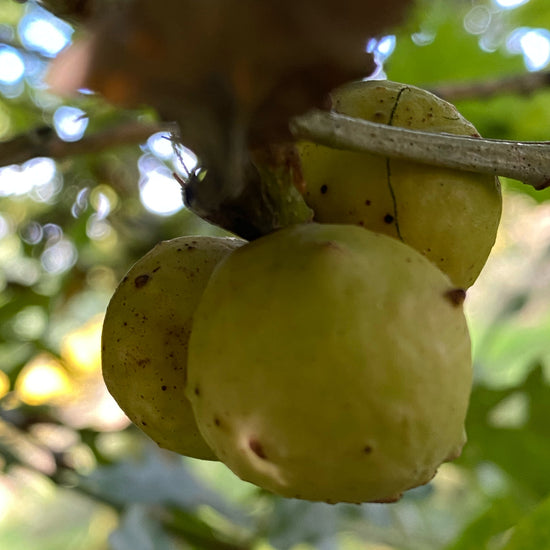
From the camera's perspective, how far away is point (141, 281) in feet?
2.35

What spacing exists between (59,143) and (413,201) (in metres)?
0.72

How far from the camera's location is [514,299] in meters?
2.60

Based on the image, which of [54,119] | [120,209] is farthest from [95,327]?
[54,119]

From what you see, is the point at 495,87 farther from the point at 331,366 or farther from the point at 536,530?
the point at 331,366

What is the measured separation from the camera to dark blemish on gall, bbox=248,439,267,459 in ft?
1.76

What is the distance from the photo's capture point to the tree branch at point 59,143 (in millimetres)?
888

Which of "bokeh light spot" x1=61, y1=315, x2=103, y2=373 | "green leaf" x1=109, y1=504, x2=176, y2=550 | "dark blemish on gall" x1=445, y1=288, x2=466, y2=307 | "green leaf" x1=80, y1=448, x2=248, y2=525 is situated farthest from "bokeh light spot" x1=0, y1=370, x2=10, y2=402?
"dark blemish on gall" x1=445, y1=288, x2=466, y2=307

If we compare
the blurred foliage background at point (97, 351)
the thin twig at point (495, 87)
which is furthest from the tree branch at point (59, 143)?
the thin twig at point (495, 87)

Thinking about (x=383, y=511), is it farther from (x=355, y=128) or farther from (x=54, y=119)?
(x=54, y=119)

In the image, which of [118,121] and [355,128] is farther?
[118,121]

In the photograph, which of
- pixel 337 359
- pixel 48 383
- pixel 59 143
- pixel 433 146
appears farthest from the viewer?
pixel 48 383

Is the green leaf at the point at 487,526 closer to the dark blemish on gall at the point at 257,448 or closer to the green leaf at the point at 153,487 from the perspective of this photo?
the green leaf at the point at 153,487

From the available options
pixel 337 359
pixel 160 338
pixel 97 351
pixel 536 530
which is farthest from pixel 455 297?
pixel 97 351

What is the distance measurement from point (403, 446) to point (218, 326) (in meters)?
0.16
